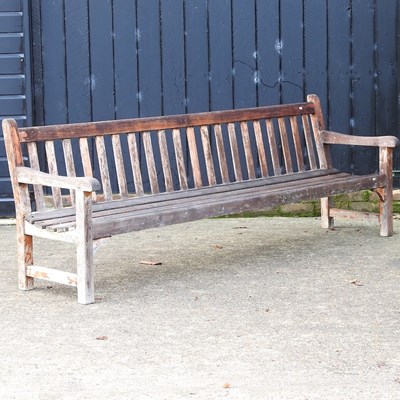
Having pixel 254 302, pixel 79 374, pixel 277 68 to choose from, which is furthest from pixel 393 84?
pixel 79 374

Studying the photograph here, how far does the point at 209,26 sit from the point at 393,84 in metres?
1.36

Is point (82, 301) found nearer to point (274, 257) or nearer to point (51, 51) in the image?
point (274, 257)

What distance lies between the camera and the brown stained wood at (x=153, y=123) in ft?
19.1

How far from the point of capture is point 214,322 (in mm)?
5051

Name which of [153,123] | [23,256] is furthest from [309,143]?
[23,256]

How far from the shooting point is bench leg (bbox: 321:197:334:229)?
740 centimetres

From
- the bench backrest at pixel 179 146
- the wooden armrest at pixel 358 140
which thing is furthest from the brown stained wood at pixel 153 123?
the wooden armrest at pixel 358 140

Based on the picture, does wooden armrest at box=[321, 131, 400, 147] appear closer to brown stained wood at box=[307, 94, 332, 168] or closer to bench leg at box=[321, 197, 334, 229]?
brown stained wood at box=[307, 94, 332, 168]

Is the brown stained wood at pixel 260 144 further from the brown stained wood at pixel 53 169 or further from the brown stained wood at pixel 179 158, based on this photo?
the brown stained wood at pixel 53 169

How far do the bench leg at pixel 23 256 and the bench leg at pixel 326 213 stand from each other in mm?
2380

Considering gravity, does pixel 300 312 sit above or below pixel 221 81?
below

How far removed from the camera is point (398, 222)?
7719 mm

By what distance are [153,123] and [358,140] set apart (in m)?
1.55

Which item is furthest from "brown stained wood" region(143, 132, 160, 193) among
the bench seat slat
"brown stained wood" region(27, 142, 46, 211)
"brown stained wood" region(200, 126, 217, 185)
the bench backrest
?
"brown stained wood" region(27, 142, 46, 211)
